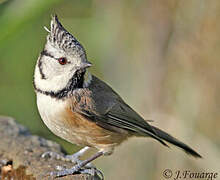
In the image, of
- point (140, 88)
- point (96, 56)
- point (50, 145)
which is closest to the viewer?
point (50, 145)

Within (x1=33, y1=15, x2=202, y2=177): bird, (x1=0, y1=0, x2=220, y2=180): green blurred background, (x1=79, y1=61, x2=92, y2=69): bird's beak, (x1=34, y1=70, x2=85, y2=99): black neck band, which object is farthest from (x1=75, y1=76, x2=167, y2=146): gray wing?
(x1=0, y1=0, x2=220, y2=180): green blurred background

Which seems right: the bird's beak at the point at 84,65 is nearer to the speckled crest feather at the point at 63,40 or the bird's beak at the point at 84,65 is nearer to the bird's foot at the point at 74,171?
the speckled crest feather at the point at 63,40

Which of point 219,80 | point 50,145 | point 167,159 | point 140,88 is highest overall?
point 219,80

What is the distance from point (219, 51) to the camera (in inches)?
213

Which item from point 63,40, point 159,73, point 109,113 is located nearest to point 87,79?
point 109,113

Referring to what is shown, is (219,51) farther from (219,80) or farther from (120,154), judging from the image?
(120,154)

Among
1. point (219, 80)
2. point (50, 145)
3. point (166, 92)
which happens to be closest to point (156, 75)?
point (166, 92)

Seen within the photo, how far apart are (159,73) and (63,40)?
2067mm

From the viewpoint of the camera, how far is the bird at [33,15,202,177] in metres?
3.84

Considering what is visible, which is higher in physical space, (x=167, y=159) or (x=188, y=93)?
(x=188, y=93)

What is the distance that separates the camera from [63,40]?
12.4 feet

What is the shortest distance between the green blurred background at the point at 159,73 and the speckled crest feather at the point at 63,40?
54.0 inches

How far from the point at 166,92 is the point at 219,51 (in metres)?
0.76

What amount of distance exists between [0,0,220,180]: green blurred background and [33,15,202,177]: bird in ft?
3.77
